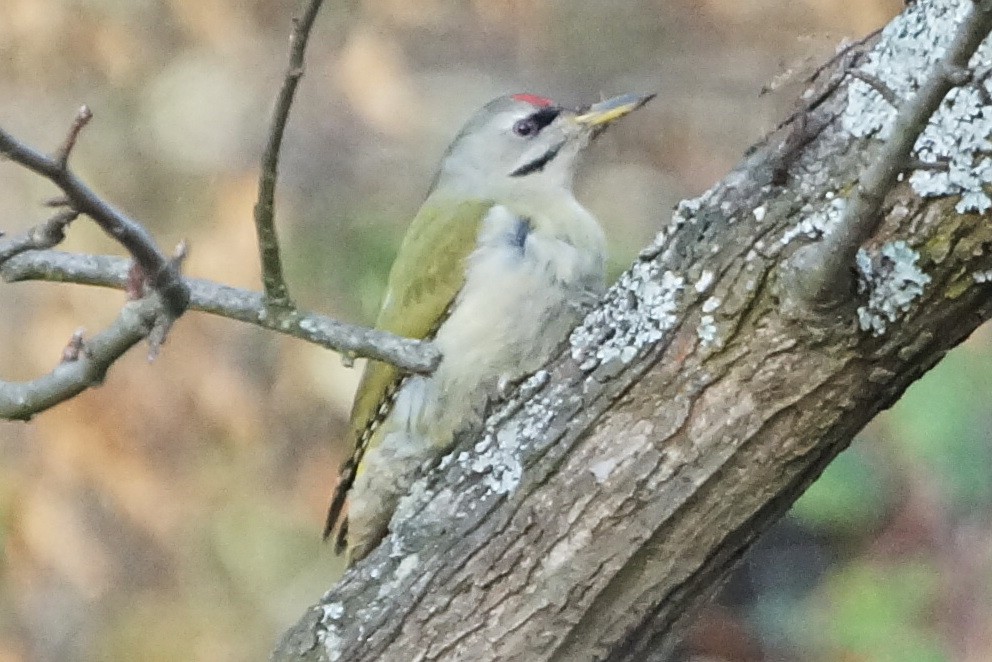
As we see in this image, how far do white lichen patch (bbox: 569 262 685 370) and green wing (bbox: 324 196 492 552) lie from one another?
346 mm

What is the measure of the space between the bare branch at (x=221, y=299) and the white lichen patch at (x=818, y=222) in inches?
18.4

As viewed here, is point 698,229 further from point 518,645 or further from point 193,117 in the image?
point 193,117

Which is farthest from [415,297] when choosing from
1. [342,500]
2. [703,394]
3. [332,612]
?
[703,394]

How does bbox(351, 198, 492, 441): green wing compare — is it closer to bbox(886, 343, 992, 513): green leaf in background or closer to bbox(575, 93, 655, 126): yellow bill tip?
bbox(575, 93, 655, 126): yellow bill tip

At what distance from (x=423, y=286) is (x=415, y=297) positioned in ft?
0.07

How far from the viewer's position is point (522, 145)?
1892mm

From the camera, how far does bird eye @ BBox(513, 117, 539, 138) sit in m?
1.89

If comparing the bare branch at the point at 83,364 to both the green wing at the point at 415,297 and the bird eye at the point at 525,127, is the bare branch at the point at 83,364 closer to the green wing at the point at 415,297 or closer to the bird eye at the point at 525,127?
the green wing at the point at 415,297

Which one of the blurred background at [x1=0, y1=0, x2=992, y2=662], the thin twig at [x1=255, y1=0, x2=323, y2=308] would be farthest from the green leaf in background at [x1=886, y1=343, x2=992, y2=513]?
the thin twig at [x1=255, y1=0, x2=323, y2=308]

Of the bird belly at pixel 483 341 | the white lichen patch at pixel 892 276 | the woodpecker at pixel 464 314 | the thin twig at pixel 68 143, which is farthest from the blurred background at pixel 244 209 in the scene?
the thin twig at pixel 68 143

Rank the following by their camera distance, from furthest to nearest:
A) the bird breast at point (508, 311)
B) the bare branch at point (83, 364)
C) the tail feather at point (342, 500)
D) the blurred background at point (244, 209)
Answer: the blurred background at point (244, 209) → the tail feather at point (342, 500) → the bird breast at point (508, 311) → the bare branch at point (83, 364)

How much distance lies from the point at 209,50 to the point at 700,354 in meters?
1.58

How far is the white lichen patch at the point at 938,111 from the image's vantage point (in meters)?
0.98

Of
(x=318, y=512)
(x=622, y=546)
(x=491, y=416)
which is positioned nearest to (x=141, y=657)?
(x=318, y=512)
